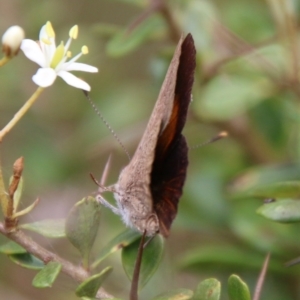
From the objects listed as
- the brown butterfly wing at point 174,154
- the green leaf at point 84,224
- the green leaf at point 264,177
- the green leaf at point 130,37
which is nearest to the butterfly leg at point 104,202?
the brown butterfly wing at point 174,154

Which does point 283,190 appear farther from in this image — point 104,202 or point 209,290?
point 104,202

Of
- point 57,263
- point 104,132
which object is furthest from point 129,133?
point 57,263

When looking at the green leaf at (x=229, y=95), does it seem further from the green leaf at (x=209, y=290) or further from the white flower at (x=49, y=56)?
the green leaf at (x=209, y=290)

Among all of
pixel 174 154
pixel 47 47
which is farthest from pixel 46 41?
pixel 174 154

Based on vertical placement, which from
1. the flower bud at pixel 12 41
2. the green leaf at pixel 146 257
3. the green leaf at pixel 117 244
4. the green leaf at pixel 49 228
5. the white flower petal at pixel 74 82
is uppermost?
the flower bud at pixel 12 41

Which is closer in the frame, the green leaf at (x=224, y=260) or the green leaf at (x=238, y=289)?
the green leaf at (x=238, y=289)
